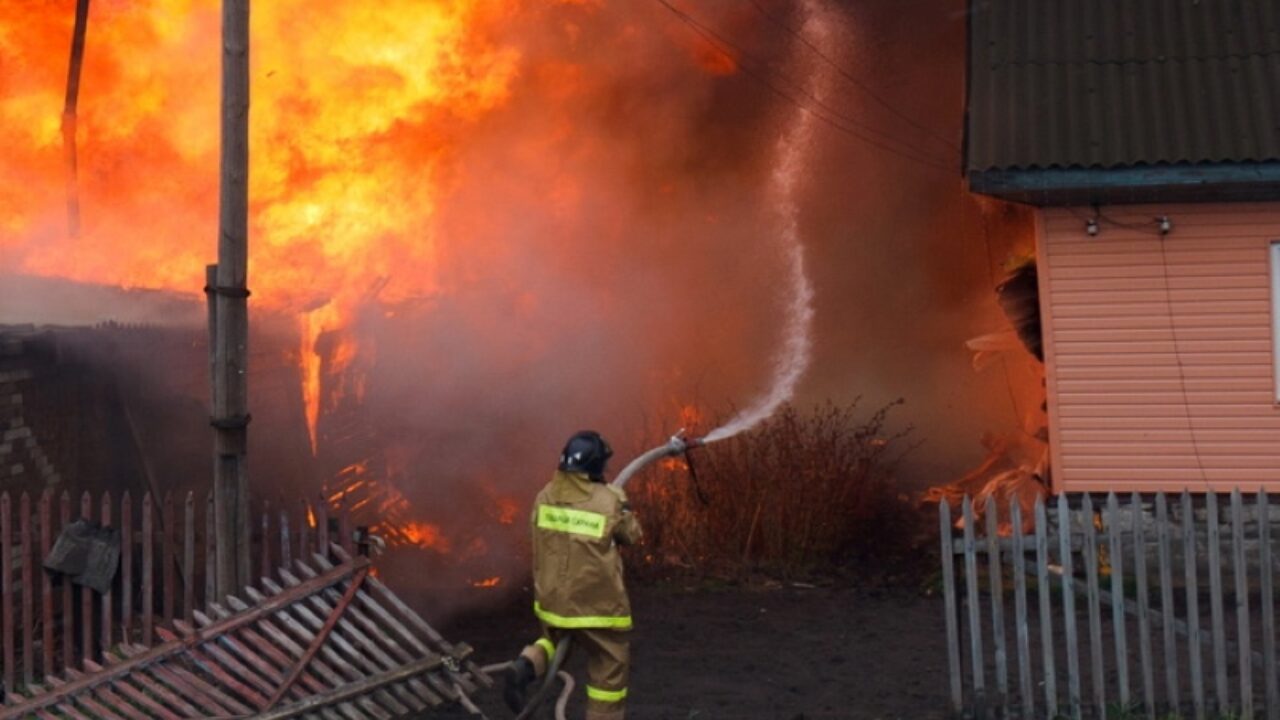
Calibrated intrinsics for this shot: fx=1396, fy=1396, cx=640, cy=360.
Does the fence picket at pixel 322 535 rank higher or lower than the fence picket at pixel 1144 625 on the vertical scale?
higher

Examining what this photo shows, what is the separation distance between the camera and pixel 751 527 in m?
12.3

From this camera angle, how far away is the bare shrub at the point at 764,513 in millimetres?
12273

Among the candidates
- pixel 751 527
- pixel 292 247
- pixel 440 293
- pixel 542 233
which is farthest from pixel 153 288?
pixel 751 527

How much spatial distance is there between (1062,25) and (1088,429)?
11.5 ft

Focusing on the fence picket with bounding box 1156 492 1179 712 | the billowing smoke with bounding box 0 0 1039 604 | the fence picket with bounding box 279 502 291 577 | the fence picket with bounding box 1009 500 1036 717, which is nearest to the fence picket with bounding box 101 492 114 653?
the fence picket with bounding box 279 502 291 577

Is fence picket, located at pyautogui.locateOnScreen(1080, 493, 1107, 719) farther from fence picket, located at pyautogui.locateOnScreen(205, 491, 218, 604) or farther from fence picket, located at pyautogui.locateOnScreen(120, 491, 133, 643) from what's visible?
fence picket, located at pyautogui.locateOnScreen(120, 491, 133, 643)

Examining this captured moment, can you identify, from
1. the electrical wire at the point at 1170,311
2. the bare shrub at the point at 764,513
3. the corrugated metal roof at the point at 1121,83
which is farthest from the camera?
the bare shrub at the point at 764,513

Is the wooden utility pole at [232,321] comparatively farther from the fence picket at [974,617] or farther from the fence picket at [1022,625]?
the fence picket at [1022,625]

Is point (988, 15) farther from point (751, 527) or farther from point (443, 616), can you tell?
point (443, 616)

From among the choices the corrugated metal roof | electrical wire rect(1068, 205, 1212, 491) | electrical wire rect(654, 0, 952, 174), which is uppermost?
electrical wire rect(654, 0, 952, 174)

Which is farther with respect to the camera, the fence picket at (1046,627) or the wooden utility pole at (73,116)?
the wooden utility pole at (73,116)

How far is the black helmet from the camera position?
7.40 metres

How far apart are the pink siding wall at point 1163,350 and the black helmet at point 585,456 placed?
15.7ft

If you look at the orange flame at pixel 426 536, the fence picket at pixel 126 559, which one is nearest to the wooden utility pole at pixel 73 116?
the orange flame at pixel 426 536
